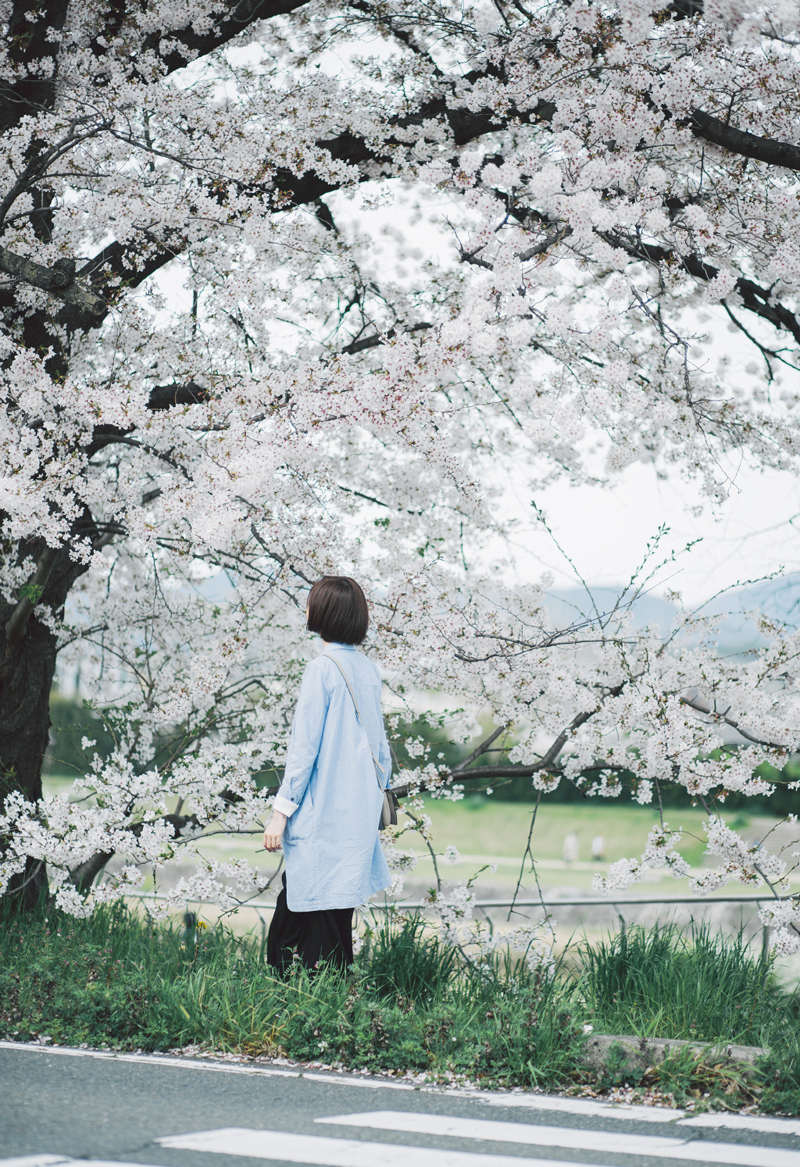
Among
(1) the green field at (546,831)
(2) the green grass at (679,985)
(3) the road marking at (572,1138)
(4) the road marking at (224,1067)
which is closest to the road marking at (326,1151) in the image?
(3) the road marking at (572,1138)

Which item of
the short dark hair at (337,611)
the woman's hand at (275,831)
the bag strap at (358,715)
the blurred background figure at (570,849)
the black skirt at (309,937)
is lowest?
the blurred background figure at (570,849)

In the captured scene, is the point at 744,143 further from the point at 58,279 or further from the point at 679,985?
the point at 679,985

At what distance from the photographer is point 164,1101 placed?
3.16 meters

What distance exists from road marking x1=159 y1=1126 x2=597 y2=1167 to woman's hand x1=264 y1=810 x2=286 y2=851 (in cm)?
123

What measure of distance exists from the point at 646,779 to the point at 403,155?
370 centimetres

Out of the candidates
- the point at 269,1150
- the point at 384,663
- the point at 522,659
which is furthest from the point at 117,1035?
the point at 522,659

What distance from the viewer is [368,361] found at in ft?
21.2

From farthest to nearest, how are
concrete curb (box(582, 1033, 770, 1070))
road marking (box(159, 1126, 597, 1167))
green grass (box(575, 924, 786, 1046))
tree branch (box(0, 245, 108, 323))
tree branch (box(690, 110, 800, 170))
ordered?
tree branch (box(0, 245, 108, 323)), tree branch (box(690, 110, 800, 170)), green grass (box(575, 924, 786, 1046)), concrete curb (box(582, 1033, 770, 1070)), road marking (box(159, 1126, 597, 1167))

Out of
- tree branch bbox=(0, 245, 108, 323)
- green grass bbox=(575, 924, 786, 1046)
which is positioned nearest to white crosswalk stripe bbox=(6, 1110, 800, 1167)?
green grass bbox=(575, 924, 786, 1046)

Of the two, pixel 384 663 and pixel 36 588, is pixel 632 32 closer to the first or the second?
pixel 384 663

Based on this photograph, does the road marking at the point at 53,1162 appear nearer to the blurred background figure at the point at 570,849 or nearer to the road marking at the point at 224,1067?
the road marking at the point at 224,1067

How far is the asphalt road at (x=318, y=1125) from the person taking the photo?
2715 mm

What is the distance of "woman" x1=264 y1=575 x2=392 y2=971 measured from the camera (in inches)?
159

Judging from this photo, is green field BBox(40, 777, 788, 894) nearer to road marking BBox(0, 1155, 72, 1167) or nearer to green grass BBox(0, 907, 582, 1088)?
green grass BBox(0, 907, 582, 1088)
